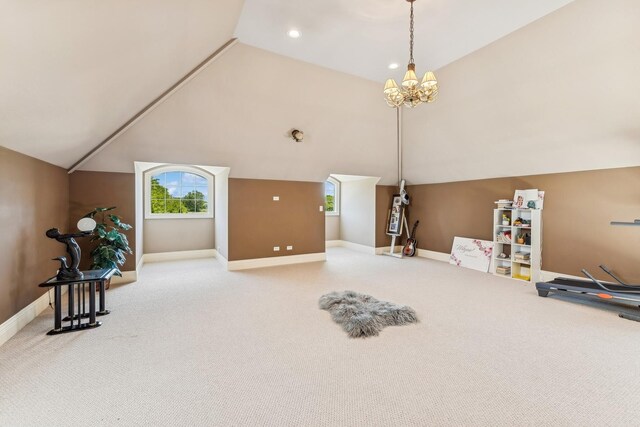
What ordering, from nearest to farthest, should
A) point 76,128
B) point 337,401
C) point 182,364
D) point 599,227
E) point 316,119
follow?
point 337,401, point 182,364, point 76,128, point 599,227, point 316,119

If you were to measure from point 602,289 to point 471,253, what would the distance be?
93.7 inches

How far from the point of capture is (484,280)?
502cm

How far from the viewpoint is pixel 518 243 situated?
5105 mm

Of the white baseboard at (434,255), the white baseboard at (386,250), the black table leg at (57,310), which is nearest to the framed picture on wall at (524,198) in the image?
the white baseboard at (434,255)

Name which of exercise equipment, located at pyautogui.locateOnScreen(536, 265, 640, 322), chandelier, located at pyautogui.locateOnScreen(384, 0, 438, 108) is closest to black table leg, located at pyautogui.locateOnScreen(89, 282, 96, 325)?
chandelier, located at pyautogui.locateOnScreen(384, 0, 438, 108)

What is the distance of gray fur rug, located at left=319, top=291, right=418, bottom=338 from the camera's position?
297 cm

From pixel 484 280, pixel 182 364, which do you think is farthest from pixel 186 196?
pixel 484 280

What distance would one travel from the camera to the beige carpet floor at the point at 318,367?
71.2 inches

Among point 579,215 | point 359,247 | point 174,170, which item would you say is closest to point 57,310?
point 174,170

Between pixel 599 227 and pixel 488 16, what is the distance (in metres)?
3.78

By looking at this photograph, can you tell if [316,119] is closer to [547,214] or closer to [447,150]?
[447,150]

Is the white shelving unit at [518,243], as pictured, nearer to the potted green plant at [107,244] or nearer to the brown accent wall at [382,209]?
the brown accent wall at [382,209]

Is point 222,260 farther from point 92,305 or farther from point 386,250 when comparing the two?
point 386,250

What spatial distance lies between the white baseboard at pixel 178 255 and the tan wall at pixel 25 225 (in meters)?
2.49
